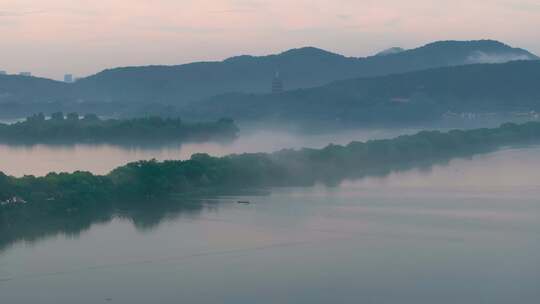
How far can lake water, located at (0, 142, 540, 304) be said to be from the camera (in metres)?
5.07

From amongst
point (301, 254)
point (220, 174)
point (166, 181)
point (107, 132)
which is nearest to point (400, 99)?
point (107, 132)

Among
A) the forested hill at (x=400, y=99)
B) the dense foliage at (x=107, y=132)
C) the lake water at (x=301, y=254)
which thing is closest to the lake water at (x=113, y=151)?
the dense foliage at (x=107, y=132)

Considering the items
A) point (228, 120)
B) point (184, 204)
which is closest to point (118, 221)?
point (184, 204)

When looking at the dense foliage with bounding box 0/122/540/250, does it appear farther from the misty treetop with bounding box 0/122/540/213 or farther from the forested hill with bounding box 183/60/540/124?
the forested hill with bounding box 183/60/540/124

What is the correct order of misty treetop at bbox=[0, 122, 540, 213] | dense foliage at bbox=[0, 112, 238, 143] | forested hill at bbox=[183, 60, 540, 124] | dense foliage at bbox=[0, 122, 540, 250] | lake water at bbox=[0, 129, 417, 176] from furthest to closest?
1. forested hill at bbox=[183, 60, 540, 124]
2. dense foliage at bbox=[0, 112, 238, 143]
3. lake water at bbox=[0, 129, 417, 176]
4. misty treetop at bbox=[0, 122, 540, 213]
5. dense foliage at bbox=[0, 122, 540, 250]

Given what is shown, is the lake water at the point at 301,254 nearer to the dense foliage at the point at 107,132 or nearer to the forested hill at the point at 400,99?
the dense foliage at the point at 107,132

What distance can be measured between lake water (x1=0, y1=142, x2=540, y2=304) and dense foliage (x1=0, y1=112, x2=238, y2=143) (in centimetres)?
717

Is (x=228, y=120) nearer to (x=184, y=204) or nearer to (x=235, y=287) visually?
(x=184, y=204)

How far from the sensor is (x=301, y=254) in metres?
5.94

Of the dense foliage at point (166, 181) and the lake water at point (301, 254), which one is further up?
the dense foliage at point (166, 181)

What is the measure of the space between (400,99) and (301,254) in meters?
17.7

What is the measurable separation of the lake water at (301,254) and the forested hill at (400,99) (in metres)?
13.0

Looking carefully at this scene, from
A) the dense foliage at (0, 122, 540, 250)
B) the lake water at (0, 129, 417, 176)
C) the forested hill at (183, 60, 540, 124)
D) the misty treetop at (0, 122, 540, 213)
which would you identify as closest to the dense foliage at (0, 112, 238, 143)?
the lake water at (0, 129, 417, 176)

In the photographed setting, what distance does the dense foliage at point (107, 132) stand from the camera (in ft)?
48.6
